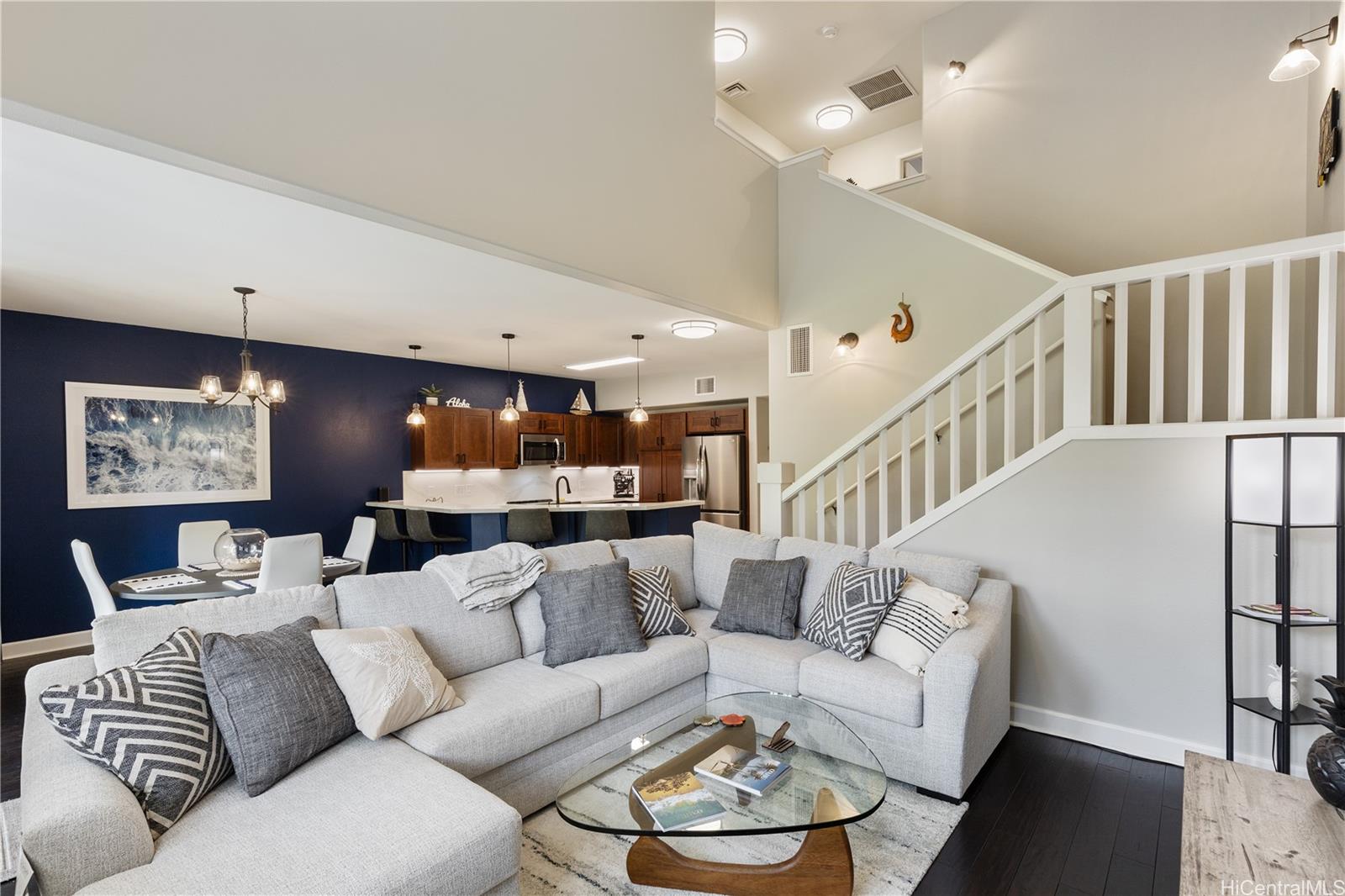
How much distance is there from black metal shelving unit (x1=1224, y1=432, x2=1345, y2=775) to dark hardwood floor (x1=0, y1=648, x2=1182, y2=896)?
446 millimetres

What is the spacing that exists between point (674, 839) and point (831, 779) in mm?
578

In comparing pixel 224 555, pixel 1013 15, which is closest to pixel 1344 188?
pixel 1013 15

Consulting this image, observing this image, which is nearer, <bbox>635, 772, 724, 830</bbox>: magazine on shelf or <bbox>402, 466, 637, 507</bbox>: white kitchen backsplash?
<bbox>635, 772, 724, 830</bbox>: magazine on shelf

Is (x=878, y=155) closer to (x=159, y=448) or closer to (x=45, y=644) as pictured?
(x=159, y=448)

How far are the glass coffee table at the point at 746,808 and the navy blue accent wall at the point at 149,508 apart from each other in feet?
14.9

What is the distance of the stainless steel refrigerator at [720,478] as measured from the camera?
771 centimetres

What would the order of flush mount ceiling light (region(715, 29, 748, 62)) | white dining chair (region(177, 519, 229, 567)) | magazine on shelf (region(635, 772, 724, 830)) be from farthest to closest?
1. flush mount ceiling light (region(715, 29, 748, 62))
2. white dining chair (region(177, 519, 229, 567))
3. magazine on shelf (region(635, 772, 724, 830))

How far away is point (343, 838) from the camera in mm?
1566

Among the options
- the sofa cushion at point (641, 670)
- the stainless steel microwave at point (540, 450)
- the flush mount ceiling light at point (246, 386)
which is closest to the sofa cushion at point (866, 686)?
the sofa cushion at point (641, 670)

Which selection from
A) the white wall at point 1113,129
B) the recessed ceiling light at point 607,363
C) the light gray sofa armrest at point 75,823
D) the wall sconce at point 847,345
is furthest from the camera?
the recessed ceiling light at point 607,363

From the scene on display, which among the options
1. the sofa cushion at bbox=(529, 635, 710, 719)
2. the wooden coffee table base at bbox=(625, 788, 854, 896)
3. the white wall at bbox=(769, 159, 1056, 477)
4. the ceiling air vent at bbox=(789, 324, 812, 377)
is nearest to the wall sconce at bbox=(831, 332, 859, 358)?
the white wall at bbox=(769, 159, 1056, 477)

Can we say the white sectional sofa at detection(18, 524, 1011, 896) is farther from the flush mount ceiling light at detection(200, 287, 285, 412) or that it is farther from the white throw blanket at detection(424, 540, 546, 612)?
the flush mount ceiling light at detection(200, 287, 285, 412)

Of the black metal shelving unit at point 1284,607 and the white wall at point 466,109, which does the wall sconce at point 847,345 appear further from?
the black metal shelving unit at point 1284,607

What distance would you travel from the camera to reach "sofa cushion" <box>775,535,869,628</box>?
11.2 feet
